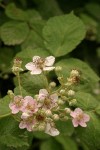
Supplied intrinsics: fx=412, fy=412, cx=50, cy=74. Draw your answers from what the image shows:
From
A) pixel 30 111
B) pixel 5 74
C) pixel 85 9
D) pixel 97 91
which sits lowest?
pixel 97 91

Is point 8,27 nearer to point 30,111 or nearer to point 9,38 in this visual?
point 9,38

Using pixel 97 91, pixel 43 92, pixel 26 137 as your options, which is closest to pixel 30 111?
pixel 43 92

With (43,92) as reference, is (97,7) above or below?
below

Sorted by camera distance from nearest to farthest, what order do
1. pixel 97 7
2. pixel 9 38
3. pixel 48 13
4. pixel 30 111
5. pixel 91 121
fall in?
1. pixel 30 111
2. pixel 91 121
3. pixel 9 38
4. pixel 48 13
5. pixel 97 7

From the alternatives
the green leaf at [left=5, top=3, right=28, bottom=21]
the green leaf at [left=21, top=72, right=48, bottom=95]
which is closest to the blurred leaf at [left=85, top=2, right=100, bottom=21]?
the green leaf at [left=5, top=3, right=28, bottom=21]

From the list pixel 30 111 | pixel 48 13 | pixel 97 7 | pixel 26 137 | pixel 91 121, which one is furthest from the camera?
pixel 97 7

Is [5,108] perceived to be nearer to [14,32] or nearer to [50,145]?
[14,32]

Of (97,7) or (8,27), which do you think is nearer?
(8,27)
